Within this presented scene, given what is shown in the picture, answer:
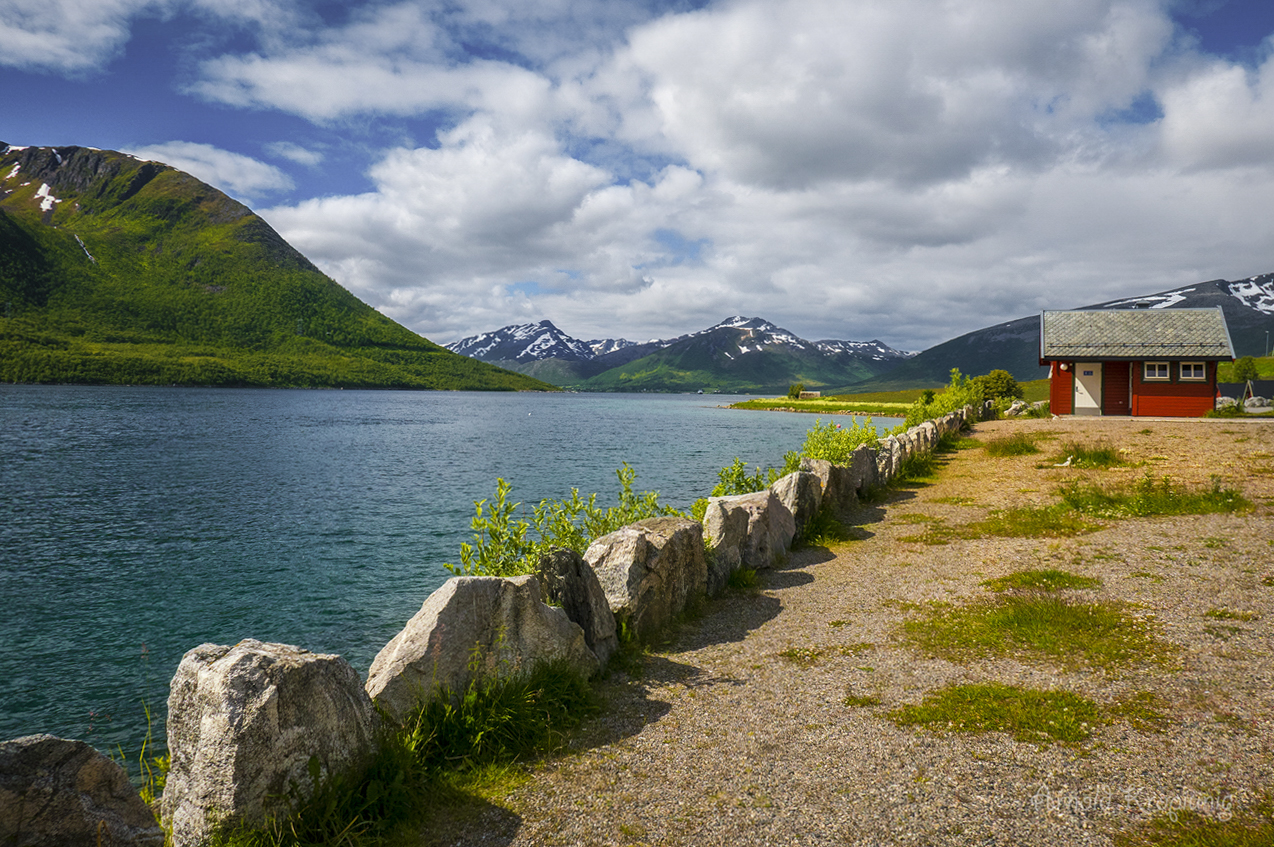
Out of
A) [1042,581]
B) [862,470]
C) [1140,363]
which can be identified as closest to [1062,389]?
[1140,363]

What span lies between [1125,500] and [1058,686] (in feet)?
38.7

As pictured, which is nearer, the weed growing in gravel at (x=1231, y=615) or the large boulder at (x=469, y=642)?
the large boulder at (x=469, y=642)

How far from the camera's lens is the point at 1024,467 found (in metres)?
23.8

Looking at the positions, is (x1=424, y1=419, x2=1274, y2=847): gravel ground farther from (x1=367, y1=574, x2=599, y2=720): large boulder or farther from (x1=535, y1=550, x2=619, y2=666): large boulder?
(x1=367, y1=574, x2=599, y2=720): large boulder

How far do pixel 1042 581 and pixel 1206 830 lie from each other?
6627mm

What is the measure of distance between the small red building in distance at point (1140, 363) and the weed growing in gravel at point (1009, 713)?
155 ft

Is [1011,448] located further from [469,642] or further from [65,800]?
[65,800]

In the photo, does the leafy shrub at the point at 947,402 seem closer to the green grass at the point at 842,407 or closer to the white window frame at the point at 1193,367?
the white window frame at the point at 1193,367

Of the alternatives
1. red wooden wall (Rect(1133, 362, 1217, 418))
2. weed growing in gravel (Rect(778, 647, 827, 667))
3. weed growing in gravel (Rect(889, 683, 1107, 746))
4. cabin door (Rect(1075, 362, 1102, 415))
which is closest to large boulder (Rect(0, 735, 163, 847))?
weed growing in gravel (Rect(889, 683, 1107, 746))

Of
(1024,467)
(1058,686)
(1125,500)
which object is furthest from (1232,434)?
(1058,686)

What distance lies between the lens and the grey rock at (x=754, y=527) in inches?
473

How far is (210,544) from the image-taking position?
20828 mm

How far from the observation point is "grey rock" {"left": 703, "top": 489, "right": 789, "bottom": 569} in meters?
12.0

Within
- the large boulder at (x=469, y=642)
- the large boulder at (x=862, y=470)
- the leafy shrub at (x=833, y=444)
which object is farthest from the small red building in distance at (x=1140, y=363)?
the large boulder at (x=469, y=642)
